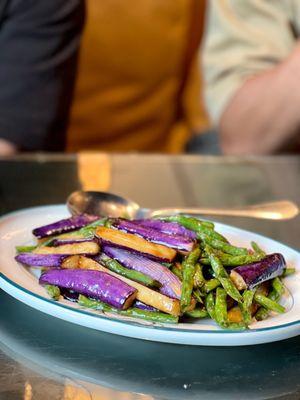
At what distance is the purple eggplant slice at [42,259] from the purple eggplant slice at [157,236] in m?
0.06

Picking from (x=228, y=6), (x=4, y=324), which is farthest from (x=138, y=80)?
(x=4, y=324)

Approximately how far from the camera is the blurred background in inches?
52.6

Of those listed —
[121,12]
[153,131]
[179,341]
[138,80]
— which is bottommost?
[153,131]

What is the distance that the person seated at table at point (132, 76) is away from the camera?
198cm

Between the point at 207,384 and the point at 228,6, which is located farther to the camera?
the point at 228,6

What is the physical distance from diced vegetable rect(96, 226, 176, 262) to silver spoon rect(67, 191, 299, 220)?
0.47ft

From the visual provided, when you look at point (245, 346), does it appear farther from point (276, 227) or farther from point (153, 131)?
point (153, 131)

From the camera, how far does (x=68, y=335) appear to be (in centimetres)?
59

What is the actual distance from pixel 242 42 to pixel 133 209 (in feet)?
2.65

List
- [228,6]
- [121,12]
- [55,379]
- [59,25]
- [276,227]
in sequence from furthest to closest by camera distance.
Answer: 1. [121,12]
2. [228,6]
3. [59,25]
4. [276,227]
5. [55,379]

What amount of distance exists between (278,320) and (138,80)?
5.09 feet

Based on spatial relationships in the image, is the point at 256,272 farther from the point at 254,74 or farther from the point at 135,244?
the point at 254,74

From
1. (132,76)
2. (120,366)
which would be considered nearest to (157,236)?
(120,366)

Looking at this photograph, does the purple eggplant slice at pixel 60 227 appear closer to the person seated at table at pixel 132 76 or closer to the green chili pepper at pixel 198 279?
the green chili pepper at pixel 198 279
